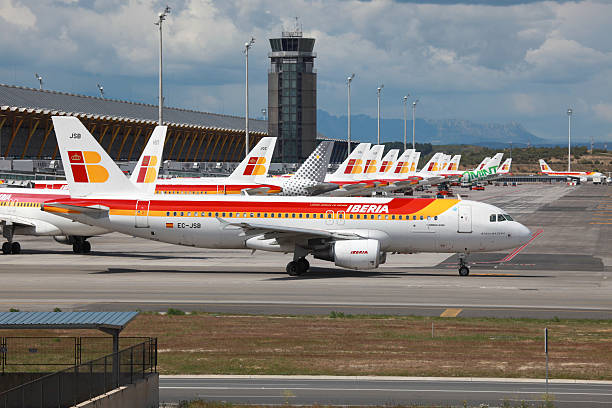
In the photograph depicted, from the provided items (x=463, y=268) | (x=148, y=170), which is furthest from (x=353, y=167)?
(x=463, y=268)

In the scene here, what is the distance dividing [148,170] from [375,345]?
35260mm

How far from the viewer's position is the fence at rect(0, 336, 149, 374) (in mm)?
18203

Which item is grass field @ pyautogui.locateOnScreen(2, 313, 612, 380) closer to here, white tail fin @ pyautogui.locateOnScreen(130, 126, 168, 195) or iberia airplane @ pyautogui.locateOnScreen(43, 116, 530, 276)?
iberia airplane @ pyautogui.locateOnScreen(43, 116, 530, 276)

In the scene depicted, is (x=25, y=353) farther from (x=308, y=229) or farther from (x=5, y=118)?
(x=5, y=118)

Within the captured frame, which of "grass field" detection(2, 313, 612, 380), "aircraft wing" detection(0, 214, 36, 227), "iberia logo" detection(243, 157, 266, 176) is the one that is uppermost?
"iberia logo" detection(243, 157, 266, 176)

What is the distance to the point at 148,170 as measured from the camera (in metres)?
59.1

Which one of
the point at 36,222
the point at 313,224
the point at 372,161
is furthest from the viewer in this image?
the point at 372,161

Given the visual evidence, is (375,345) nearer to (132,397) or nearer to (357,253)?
(132,397)

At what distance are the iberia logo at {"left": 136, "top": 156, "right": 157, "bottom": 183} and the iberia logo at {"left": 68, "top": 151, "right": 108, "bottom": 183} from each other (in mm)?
11032

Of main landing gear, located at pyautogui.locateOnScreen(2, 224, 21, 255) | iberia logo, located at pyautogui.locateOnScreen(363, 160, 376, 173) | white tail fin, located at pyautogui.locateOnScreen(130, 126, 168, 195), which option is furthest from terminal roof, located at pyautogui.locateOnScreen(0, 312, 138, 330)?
iberia logo, located at pyautogui.locateOnScreen(363, 160, 376, 173)

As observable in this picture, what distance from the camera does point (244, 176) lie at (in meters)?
75.3

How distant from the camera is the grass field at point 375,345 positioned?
950 inches

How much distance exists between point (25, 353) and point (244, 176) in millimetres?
56915

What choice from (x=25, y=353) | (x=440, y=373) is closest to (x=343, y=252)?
(x=440, y=373)
